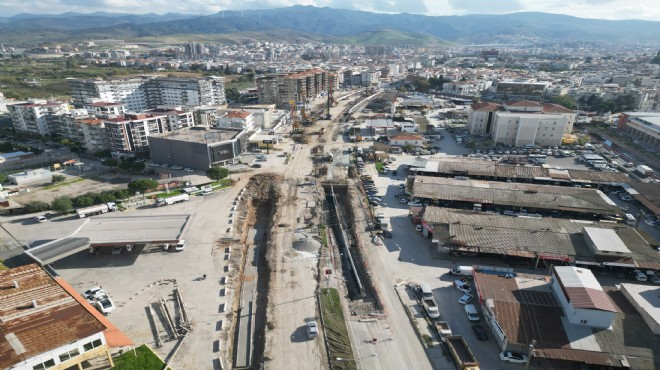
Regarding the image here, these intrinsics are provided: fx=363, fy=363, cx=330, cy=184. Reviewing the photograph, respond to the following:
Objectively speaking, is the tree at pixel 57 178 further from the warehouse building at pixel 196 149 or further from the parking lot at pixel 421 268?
the parking lot at pixel 421 268

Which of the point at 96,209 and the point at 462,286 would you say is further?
the point at 96,209

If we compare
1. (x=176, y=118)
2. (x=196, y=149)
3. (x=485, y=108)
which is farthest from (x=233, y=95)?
(x=485, y=108)

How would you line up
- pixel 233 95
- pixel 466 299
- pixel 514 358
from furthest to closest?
pixel 233 95 → pixel 466 299 → pixel 514 358

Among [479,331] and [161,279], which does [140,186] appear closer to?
[161,279]

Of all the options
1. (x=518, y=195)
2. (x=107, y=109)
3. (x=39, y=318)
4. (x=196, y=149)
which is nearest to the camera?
(x=39, y=318)

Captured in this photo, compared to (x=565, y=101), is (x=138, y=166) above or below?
below

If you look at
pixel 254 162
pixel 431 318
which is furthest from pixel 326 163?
pixel 431 318

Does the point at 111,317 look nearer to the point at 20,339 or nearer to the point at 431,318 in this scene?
the point at 20,339
